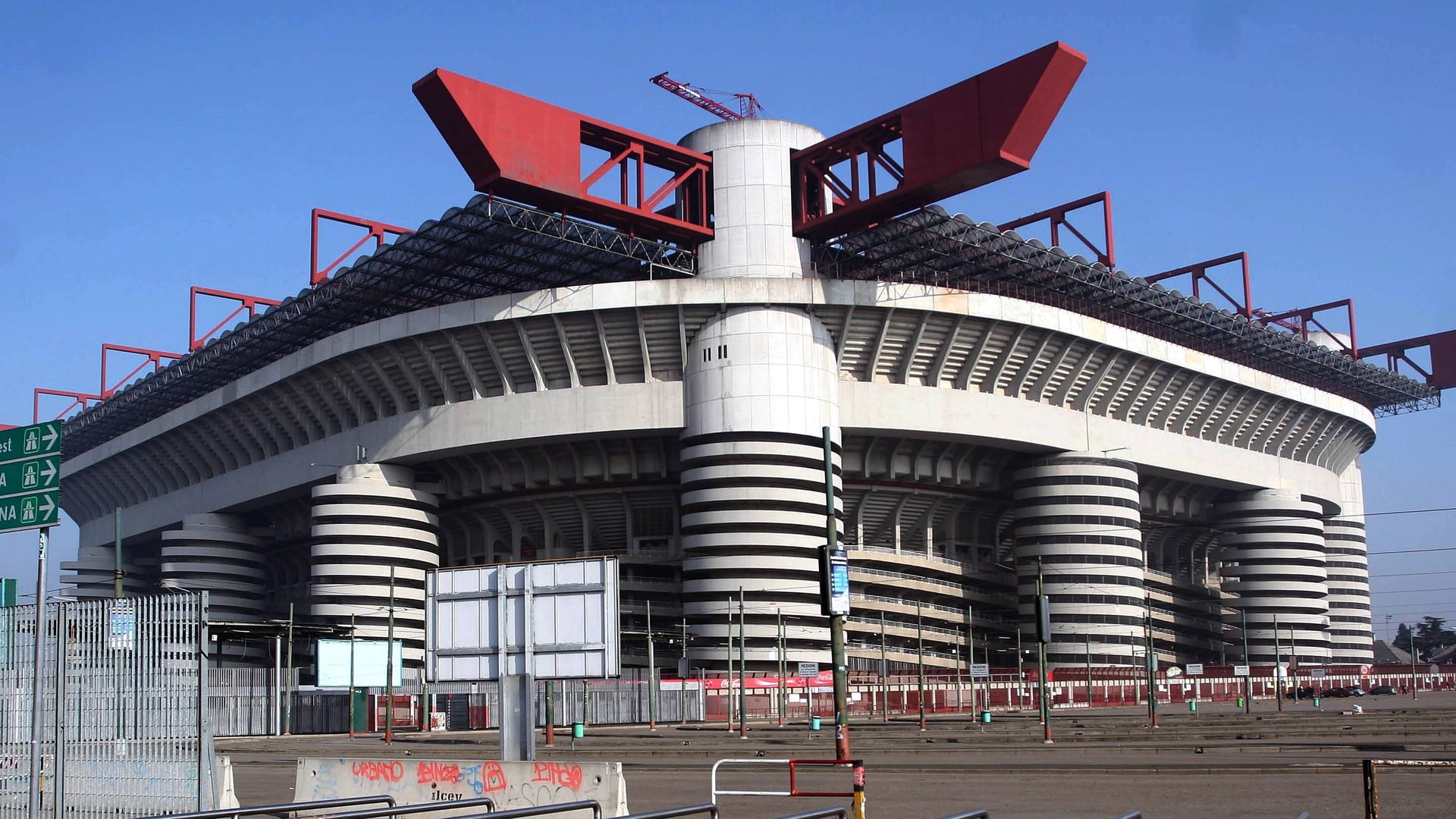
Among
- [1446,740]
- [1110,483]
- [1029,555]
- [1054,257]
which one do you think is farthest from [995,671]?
[1446,740]

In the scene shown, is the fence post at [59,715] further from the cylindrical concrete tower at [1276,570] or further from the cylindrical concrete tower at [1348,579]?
the cylindrical concrete tower at [1348,579]

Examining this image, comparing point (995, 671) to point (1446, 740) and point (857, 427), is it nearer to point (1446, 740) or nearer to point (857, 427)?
point (857, 427)

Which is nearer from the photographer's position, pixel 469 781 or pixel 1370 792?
pixel 1370 792

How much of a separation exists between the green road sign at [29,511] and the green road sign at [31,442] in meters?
0.58

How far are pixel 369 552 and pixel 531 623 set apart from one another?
6948 centimetres

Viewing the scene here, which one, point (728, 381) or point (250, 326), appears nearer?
point (728, 381)

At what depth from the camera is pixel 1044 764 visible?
3234 cm

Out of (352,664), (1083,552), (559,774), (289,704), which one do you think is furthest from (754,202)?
(559,774)

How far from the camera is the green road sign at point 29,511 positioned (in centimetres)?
2108

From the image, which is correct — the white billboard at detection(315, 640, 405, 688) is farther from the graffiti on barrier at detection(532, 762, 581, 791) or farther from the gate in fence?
the graffiti on barrier at detection(532, 762, 581, 791)

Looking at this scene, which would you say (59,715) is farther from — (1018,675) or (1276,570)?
(1276,570)

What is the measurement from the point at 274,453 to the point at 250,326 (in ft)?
→ 34.4

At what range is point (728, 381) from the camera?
80.1 m

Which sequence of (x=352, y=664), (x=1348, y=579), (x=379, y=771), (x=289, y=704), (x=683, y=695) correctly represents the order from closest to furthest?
(x=379, y=771) < (x=352, y=664) < (x=289, y=704) < (x=683, y=695) < (x=1348, y=579)
